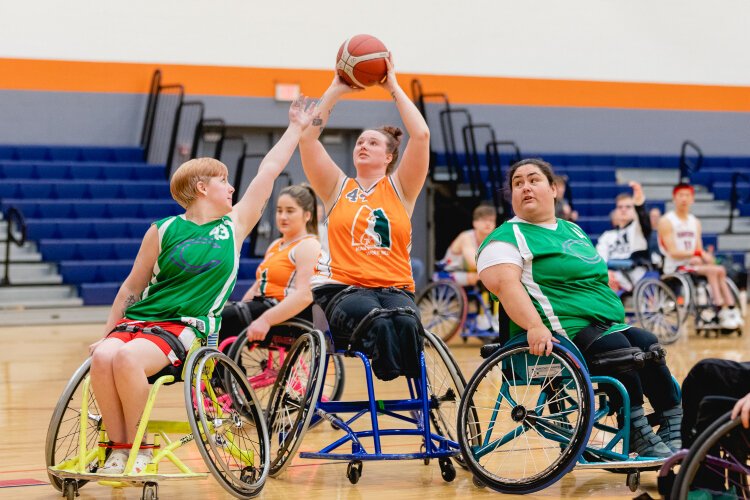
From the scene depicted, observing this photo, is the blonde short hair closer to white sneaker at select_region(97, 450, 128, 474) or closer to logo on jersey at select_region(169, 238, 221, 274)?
logo on jersey at select_region(169, 238, 221, 274)

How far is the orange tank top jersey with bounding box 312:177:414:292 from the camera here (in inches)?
130

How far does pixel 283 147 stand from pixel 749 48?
980cm

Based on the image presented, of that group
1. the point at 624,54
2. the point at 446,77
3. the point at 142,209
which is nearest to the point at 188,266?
the point at 142,209

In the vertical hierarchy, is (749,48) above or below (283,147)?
above

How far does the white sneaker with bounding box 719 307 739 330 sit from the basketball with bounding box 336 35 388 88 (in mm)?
A: 4722

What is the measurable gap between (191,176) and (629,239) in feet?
15.6

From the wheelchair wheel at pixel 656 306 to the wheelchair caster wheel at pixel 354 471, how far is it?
4196mm

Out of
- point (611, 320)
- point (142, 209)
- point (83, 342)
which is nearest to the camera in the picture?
point (611, 320)

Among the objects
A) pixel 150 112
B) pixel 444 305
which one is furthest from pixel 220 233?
pixel 150 112

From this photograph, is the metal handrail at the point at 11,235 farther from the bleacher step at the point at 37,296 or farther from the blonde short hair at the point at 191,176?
the blonde short hair at the point at 191,176

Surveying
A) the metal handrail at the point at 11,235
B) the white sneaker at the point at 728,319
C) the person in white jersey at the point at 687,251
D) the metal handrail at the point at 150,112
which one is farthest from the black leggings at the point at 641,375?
the metal handrail at the point at 150,112

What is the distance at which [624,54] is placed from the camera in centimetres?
1145

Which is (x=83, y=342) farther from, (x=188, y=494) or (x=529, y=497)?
(x=529, y=497)

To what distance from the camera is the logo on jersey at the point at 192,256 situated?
9.56 feet
